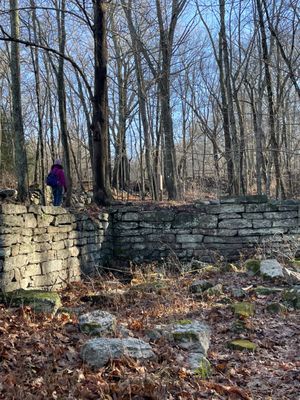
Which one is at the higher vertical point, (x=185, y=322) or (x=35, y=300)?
(x=35, y=300)

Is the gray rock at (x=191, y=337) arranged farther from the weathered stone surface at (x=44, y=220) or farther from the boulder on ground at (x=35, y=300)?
the weathered stone surface at (x=44, y=220)

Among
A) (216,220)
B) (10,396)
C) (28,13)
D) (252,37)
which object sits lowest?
(10,396)

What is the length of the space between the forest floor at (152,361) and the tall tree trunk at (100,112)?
4362mm

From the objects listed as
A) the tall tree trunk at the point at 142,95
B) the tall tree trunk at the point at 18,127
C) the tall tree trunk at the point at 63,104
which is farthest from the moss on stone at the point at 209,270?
the tall tree trunk at the point at 142,95

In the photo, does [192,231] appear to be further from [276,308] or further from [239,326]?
[239,326]

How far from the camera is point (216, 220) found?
9508mm

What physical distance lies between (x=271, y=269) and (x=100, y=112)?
5521mm

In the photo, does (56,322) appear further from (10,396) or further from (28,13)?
(28,13)

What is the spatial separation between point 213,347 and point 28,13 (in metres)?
14.2

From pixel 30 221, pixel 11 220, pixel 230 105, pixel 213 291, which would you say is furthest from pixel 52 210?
pixel 230 105

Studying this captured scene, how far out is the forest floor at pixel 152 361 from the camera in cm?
351

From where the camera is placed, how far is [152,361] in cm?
407

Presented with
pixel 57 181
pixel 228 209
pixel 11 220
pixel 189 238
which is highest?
pixel 57 181

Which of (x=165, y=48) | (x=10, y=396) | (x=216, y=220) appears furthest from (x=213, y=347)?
(x=165, y=48)
